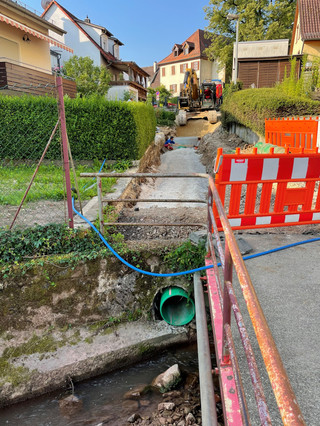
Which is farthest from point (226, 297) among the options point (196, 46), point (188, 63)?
point (196, 46)

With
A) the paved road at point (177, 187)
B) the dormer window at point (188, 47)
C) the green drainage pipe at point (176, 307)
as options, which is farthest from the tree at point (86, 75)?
the dormer window at point (188, 47)

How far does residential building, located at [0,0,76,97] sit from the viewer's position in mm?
14250

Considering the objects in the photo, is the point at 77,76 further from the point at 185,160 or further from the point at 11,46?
the point at 185,160

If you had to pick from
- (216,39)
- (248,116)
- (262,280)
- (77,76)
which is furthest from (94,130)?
(216,39)

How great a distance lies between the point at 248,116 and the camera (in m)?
15.2

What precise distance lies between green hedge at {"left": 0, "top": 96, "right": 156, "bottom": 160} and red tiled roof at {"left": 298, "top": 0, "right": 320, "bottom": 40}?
22.3 meters

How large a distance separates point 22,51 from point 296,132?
51.1 ft

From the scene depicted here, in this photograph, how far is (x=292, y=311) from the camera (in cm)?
288

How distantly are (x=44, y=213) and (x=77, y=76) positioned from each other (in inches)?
953

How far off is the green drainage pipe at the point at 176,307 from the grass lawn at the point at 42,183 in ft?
9.77

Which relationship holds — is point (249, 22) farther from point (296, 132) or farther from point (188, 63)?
point (296, 132)

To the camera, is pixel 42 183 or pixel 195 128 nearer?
pixel 42 183

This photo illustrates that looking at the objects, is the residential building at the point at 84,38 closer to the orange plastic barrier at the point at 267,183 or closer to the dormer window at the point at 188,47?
the dormer window at the point at 188,47

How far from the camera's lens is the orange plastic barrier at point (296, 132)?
9.61m
